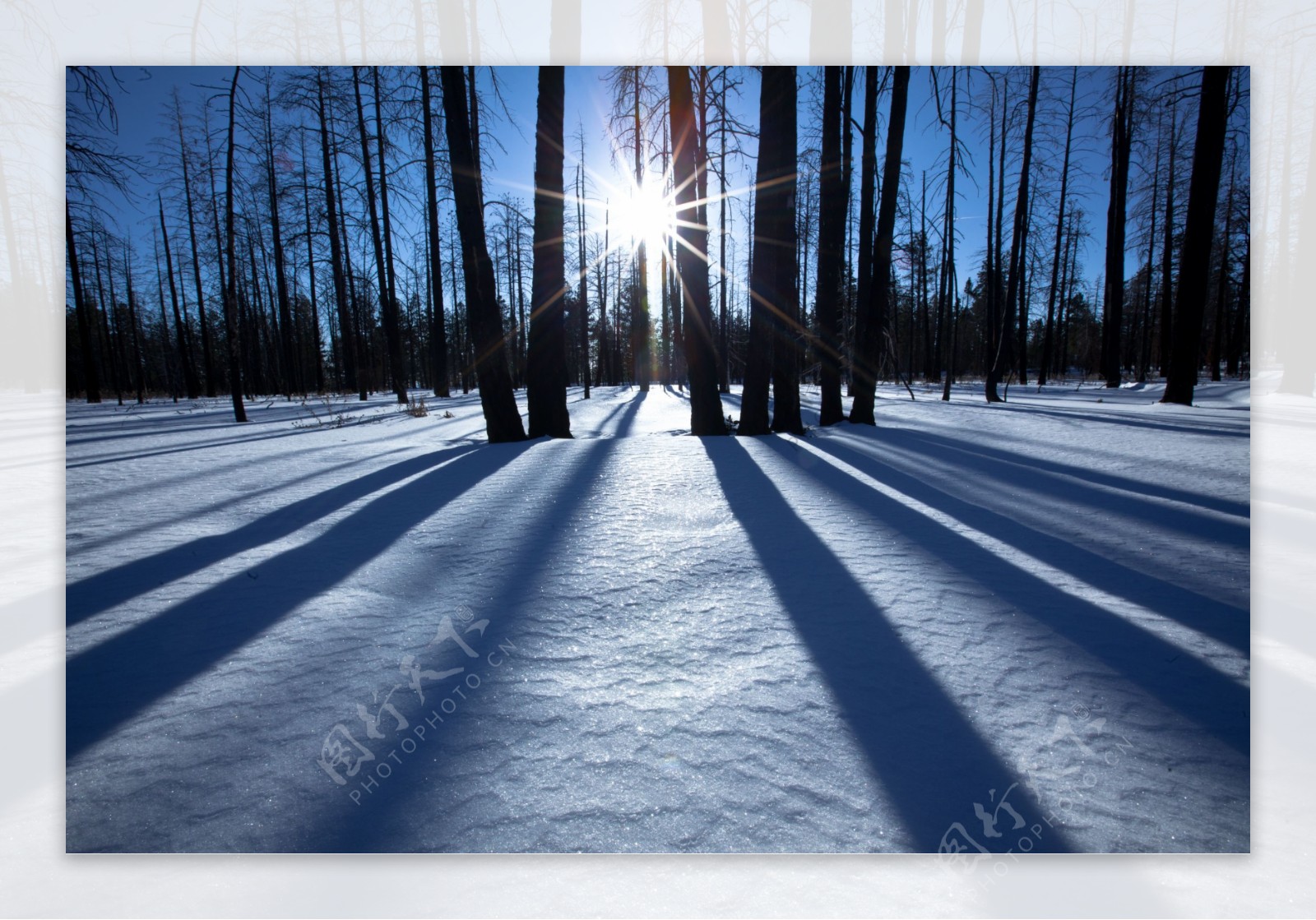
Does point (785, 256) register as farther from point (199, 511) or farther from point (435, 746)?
point (435, 746)

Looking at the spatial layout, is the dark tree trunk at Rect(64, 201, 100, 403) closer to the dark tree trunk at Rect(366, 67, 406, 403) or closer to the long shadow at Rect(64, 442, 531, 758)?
the long shadow at Rect(64, 442, 531, 758)

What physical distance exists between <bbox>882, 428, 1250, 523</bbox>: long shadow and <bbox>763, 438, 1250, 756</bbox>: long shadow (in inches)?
50.9

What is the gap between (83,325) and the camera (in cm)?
918

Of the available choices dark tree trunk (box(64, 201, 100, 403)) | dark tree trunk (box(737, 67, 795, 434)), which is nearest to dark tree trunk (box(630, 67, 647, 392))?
dark tree trunk (box(737, 67, 795, 434))

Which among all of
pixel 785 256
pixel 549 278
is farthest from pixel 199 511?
pixel 785 256

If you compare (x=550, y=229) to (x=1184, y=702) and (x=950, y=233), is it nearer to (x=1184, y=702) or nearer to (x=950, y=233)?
(x=1184, y=702)

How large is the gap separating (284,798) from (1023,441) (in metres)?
5.54

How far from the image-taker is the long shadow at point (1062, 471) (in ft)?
8.23

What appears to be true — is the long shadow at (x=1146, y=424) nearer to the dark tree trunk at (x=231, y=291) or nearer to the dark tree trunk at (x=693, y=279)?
the dark tree trunk at (x=693, y=279)

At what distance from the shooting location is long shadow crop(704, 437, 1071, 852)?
891 millimetres

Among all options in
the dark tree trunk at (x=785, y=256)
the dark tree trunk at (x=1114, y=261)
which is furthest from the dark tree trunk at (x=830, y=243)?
the dark tree trunk at (x=1114, y=261)

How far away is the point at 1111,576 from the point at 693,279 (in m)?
5.96

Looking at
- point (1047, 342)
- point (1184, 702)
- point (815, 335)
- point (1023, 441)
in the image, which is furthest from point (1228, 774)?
point (1047, 342)

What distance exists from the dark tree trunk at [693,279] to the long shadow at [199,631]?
15.0ft
